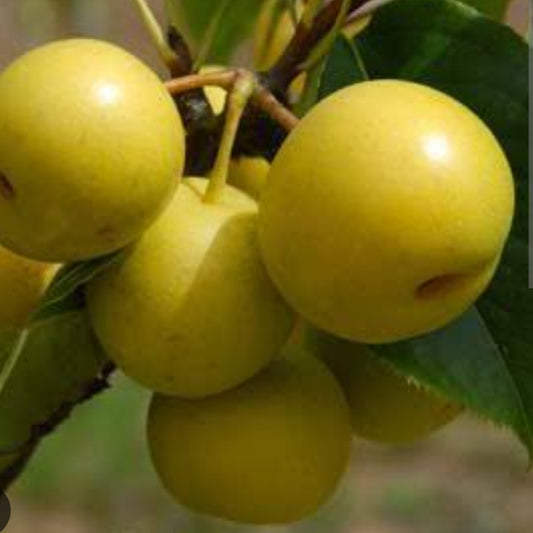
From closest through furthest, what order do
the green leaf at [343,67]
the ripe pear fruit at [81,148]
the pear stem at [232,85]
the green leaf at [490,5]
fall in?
the ripe pear fruit at [81,148] → the pear stem at [232,85] → the green leaf at [343,67] → the green leaf at [490,5]

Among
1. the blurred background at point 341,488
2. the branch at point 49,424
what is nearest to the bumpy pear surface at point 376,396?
the branch at point 49,424

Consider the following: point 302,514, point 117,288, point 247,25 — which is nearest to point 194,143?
point 117,288

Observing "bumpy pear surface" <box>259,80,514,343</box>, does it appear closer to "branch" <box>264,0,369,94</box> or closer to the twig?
"branch" <box>264,0,369,94</box>

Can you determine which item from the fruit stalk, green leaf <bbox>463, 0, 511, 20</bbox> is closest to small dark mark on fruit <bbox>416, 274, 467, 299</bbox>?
the fruit stalk

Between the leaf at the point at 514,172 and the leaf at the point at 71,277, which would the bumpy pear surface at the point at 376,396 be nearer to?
the leaf at the point at 514,172

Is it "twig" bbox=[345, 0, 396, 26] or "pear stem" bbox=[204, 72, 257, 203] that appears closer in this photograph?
"pear stem" bbox=[204, 72, 257, 203]
